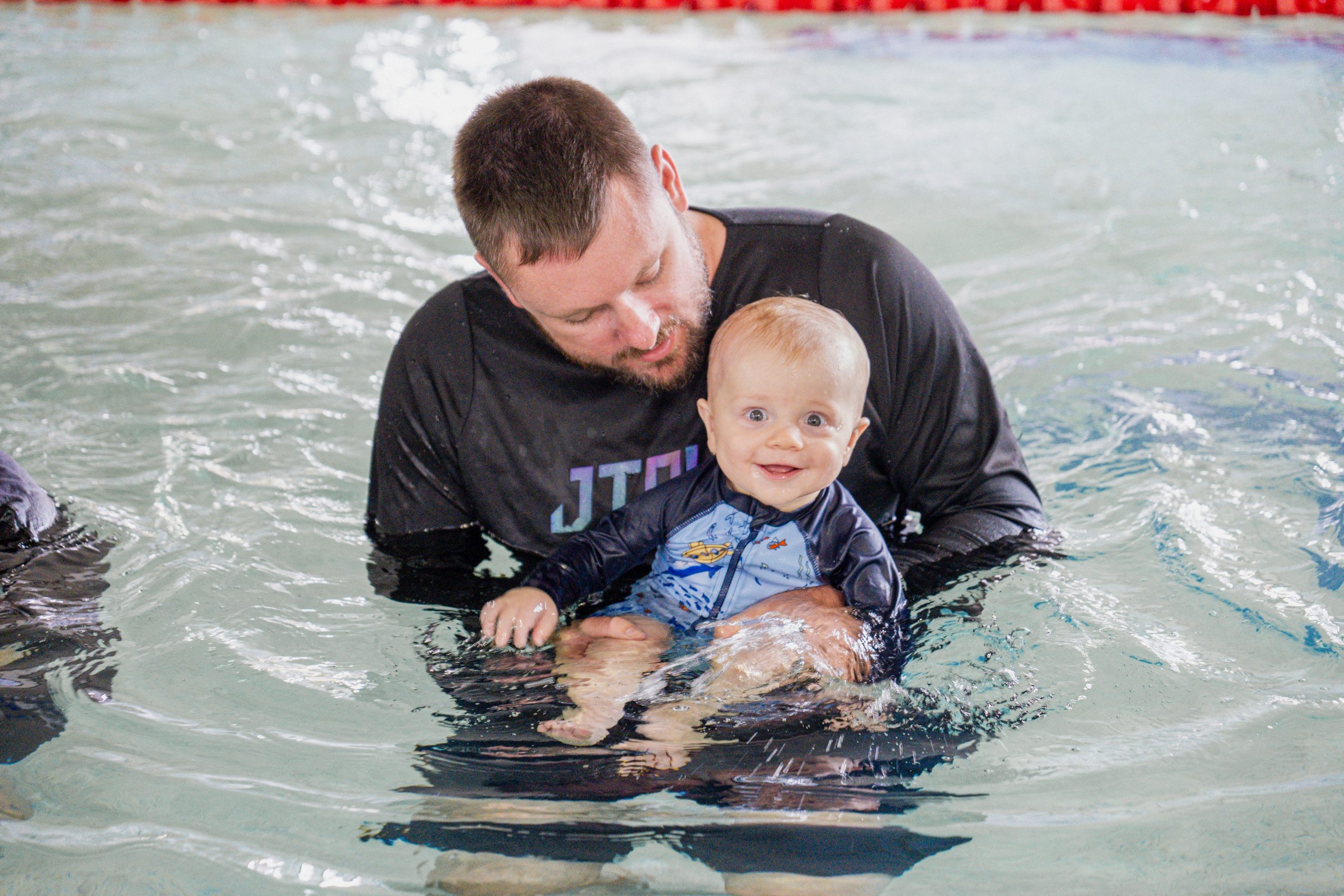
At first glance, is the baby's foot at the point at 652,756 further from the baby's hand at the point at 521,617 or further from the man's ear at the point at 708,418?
the man's ear at the point at 708,418

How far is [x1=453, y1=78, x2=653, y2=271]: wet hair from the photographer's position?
224cm

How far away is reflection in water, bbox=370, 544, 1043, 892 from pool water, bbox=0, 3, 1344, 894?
0.4 inches

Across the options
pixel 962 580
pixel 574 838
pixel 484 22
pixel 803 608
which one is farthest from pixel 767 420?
pixel 484 22

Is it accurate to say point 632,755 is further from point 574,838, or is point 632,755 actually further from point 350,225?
point 350,225

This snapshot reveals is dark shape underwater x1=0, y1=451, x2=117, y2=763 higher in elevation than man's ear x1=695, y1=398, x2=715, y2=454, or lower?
lower

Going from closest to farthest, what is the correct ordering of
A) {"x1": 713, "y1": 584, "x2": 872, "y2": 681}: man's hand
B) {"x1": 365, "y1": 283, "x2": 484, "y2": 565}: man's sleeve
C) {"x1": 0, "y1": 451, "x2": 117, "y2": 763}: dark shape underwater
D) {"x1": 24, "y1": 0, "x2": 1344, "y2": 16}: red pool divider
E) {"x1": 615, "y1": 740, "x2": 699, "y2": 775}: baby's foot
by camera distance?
{"x1": 615, "y1": 740, "x2": 699, "y2": 775}: baby's foot → {"x1": 713, "y1": 584, "x2": 872, "y2": 681}: man's hand → {"x1": 0, "y1": 451, "x2": 117, "y2": 763}: dark shape underwater → {"x1": 365, "y1": 283, "x2": 484, "y2": 565}: man's sleeve → {"x1": 24, "y1": 0, "x2": 1344, "y2": 16}: red pool divider

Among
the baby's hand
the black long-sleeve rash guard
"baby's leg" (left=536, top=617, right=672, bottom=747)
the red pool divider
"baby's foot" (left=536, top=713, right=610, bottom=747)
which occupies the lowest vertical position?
"baby's foot" (left=536, top=713, right=610, bottom=747)

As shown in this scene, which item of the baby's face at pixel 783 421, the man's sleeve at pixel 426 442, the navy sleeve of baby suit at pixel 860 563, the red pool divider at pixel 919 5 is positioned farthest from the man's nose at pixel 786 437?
the red pool divider at pixel 919 5

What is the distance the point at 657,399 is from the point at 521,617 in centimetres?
60

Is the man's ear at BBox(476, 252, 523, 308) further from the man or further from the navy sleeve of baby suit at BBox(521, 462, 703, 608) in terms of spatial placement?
the navy sleeve of baby suit at BBox(521, 462, 703, 608)

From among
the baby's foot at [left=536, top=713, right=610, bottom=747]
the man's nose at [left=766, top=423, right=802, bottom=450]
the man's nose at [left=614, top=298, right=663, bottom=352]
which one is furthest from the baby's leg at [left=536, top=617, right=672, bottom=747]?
the man's nose at [left=614, top=298, right=663, bottom=352]

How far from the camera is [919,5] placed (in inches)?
425

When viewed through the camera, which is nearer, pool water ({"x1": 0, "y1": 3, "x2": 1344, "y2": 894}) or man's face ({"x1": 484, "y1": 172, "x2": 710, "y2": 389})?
pool water ({"x1": 0, "y1": 3, "x2": 1344, "y2": 894})

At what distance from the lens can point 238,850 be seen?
6.86ft
